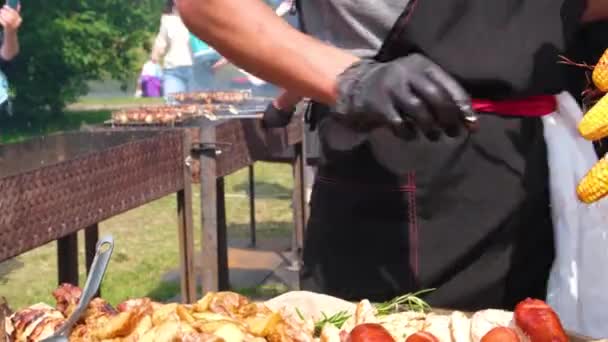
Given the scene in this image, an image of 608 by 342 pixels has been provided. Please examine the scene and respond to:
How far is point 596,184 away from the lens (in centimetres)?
145

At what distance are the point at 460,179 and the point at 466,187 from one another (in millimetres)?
23

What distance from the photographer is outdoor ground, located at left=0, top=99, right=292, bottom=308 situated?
6113mm

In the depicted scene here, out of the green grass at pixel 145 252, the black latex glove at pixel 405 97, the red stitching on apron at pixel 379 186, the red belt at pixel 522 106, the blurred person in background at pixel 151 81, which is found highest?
the black latex glove at pixel 405 97

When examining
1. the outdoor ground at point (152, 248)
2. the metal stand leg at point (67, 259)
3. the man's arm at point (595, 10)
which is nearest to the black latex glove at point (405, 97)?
the man's arm at point (595, 10)

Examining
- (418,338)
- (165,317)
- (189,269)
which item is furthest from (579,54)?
(189,269)

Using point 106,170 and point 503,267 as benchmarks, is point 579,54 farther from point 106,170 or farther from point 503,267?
point 106,170

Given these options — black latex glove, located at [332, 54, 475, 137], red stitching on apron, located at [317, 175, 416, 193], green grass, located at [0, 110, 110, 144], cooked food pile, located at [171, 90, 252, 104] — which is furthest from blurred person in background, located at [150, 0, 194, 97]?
black latex glove, located at [332, 54, 475, 137]

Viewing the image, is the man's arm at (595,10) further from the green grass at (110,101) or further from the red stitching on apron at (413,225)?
the green grass at (110,101)

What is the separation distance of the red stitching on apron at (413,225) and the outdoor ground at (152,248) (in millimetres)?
4033

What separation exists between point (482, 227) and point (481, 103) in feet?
0.90

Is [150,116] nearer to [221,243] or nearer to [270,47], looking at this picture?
[221,243]

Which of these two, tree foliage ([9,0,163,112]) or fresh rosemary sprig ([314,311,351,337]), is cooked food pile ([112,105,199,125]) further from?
tree foliage ([9,0,163,112])

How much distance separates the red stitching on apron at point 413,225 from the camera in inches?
76.9

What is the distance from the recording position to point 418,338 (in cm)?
142
